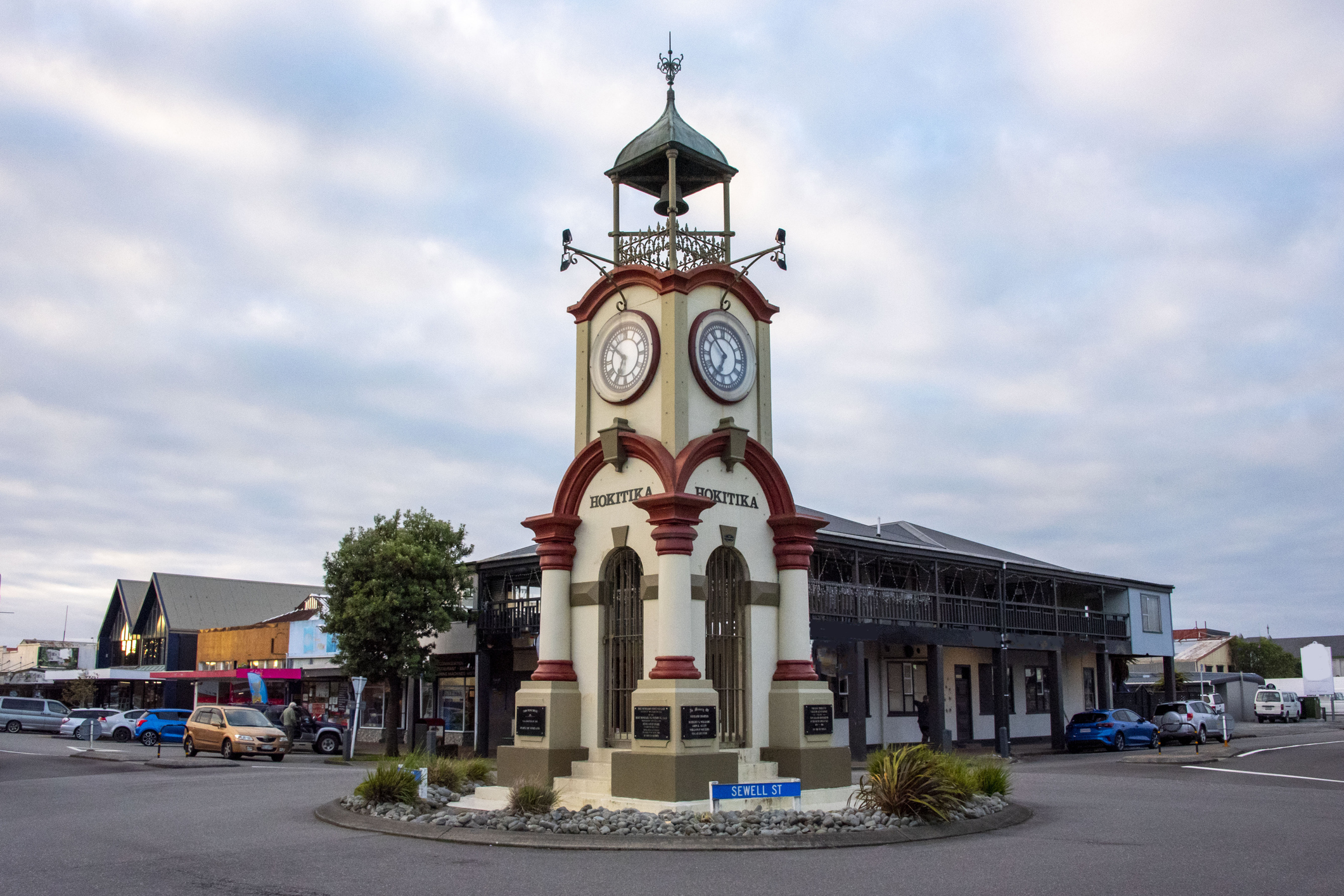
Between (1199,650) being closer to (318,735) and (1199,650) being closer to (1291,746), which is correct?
(1291,746)

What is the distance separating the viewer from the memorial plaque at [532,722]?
15.0 meters

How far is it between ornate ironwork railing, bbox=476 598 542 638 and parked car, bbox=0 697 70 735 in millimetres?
22988

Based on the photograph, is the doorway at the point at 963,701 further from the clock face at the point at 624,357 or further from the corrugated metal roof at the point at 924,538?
Answer: the clock face at the point at 624,357

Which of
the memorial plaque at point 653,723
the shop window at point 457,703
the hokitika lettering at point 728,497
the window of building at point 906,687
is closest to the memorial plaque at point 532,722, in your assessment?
the memorial plaque at point 653,723

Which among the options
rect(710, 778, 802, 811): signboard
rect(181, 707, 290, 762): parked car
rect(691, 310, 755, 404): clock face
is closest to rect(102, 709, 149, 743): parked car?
rect(181, 707, 290, 762): parked car

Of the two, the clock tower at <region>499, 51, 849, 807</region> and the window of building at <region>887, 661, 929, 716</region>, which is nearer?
the clock tower at <region>499, 51, 849, 807</region>

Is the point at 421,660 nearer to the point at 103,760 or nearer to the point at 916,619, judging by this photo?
the point at 103,760

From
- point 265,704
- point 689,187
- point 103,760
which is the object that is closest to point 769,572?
point 689,187

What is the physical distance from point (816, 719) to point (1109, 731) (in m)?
21.4

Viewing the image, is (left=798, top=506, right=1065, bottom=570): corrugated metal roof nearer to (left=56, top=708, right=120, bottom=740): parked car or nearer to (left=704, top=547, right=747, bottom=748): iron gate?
(left=704, top=547, right=747, bottom=748): iron gate

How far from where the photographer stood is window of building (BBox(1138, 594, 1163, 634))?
41.1 metres

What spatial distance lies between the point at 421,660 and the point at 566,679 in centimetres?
1666

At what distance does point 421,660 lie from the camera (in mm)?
30828

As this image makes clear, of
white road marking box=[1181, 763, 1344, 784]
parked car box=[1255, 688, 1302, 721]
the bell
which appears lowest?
parked car box=[1255, 688, 1302, 721]
